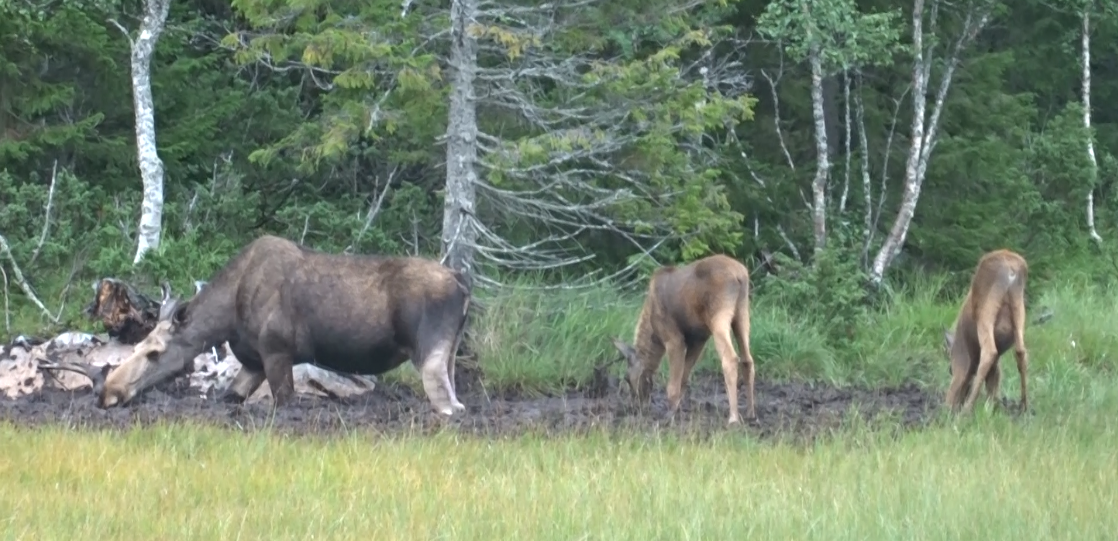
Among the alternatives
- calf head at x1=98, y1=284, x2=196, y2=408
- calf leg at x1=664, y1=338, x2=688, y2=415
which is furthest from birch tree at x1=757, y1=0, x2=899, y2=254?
calf head at x1=98, y1=284, x2=196, y2=408

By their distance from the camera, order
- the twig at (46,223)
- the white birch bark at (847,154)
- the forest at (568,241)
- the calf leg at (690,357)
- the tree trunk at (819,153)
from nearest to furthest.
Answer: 1. the forest at (568,241)
2. the calf leg at (690,357)
3. the tree trunk at (819,153)
4. the twig at (46,223)
5. the white birch bark at (847,154)

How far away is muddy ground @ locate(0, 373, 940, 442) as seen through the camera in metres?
11.7

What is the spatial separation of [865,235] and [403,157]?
6.51 metres

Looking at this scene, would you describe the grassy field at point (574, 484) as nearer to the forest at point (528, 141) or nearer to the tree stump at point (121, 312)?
the tree stump at point (121, 312)

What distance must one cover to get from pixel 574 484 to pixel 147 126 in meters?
9.94

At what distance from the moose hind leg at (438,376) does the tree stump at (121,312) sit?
345cm

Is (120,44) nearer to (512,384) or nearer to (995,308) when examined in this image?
(512,384)

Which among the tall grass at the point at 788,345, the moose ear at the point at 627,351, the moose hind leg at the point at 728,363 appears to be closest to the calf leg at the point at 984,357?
→ the moose hind leg at the point at 728,363

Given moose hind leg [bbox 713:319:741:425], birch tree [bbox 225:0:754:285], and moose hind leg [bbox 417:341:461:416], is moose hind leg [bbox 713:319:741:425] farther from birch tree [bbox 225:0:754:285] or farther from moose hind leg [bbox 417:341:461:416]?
birch tree [bbox 225:0:754:285]

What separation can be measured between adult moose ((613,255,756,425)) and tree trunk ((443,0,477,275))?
97.1 inches

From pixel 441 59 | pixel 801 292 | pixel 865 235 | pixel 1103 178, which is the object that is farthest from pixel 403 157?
pixel 1103 178

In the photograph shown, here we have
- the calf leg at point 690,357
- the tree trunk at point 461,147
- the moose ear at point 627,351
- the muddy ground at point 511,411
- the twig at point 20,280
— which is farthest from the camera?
the twig at point 20,280

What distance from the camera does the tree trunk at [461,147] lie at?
14930mm

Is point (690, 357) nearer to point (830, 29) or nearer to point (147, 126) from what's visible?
point (830, 29)
